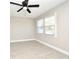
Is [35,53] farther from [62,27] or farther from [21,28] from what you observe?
[21,28]

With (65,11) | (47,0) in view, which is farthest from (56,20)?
(47,0)

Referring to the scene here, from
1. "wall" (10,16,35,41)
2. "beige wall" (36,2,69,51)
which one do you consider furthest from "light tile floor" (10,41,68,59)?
"wall" (10,16,35,41)

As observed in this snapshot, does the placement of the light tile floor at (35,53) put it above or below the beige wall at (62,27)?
below

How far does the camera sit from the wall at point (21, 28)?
599 cm

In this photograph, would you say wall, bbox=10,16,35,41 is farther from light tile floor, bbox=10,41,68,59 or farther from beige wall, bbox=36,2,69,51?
beige wall, bbox=36,2,69,51

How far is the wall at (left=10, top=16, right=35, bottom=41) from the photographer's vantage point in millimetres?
5988

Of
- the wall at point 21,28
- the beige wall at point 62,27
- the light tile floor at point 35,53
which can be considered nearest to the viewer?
the light tile floor at point 35,53

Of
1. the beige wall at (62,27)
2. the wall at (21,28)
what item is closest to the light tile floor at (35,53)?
the beige wall at (62,27)

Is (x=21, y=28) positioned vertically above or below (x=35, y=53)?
above

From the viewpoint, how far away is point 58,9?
12.4 ft

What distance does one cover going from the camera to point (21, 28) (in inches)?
250

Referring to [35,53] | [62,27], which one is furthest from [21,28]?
[62,27]

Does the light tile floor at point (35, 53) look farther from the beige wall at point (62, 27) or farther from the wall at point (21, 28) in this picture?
the wall at point (21, 28)
